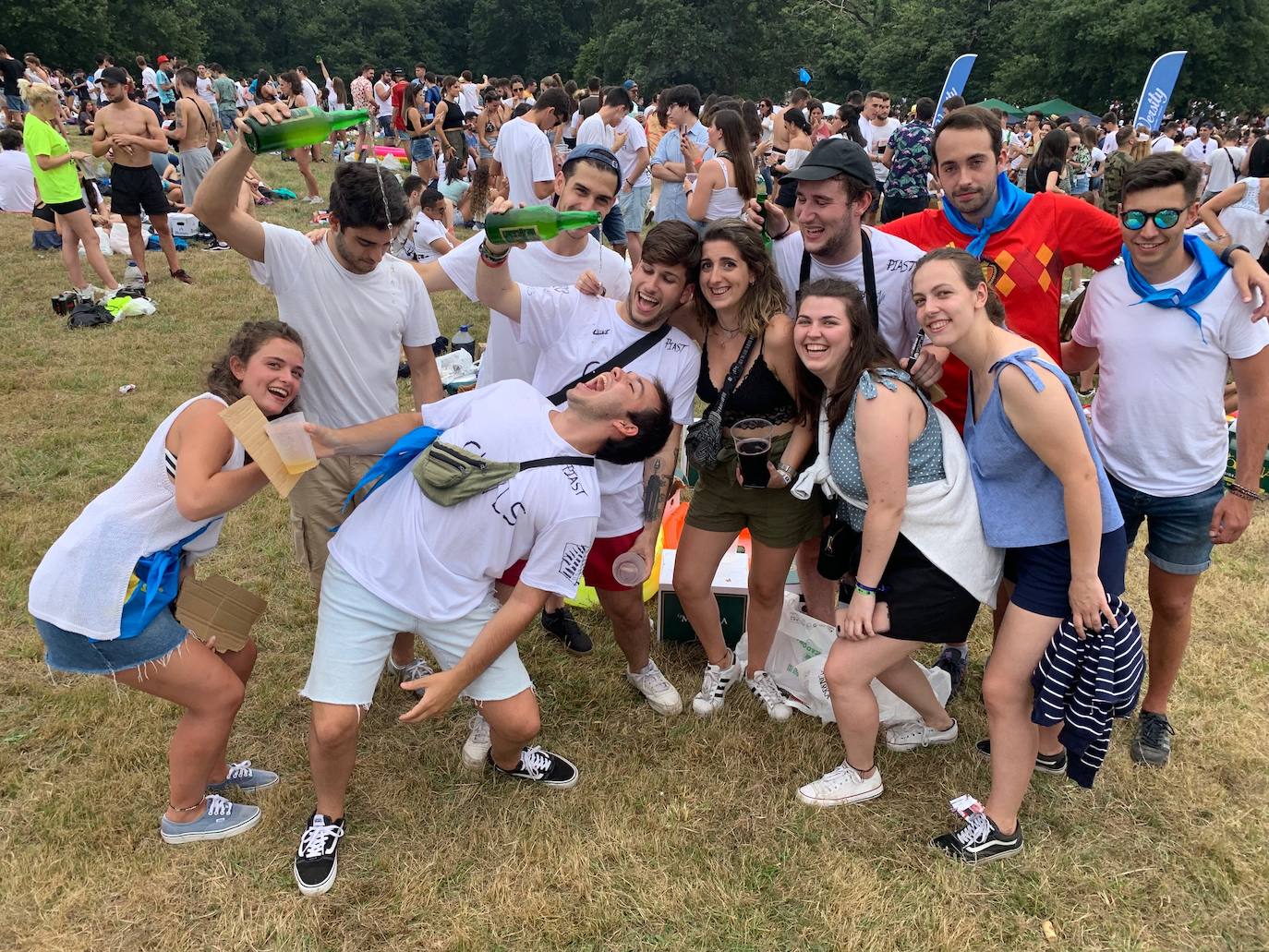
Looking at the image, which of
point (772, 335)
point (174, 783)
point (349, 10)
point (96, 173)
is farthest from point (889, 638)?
point (349, 10)

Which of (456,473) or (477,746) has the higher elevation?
(456,473)

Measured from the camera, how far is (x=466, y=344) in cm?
723

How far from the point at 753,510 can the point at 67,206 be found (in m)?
8.36

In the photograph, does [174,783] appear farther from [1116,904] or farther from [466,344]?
[466,344]

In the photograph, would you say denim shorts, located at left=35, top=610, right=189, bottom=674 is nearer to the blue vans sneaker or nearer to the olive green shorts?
the blue vans sneaker

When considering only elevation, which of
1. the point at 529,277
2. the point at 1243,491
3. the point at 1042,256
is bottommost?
the point at 1243,491

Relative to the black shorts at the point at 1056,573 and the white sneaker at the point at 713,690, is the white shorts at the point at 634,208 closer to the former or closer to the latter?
the white sneaker at the point at 713,690

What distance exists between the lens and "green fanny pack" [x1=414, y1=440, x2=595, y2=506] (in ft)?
8.05

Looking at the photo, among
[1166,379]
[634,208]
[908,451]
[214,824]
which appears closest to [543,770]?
[214,824]

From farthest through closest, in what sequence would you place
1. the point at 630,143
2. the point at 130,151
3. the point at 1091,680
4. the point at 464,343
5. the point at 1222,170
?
the point at 630,143
the point at 1222,170
the point at 130,151
the point at 464,343
the point at 1091,680

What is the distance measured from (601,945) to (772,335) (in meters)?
2.07

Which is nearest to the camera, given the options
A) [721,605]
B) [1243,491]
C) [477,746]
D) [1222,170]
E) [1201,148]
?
[1243,491]

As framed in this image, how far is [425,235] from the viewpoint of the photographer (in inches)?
288

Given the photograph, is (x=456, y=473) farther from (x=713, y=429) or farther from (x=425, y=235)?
(x=425, y=235)
